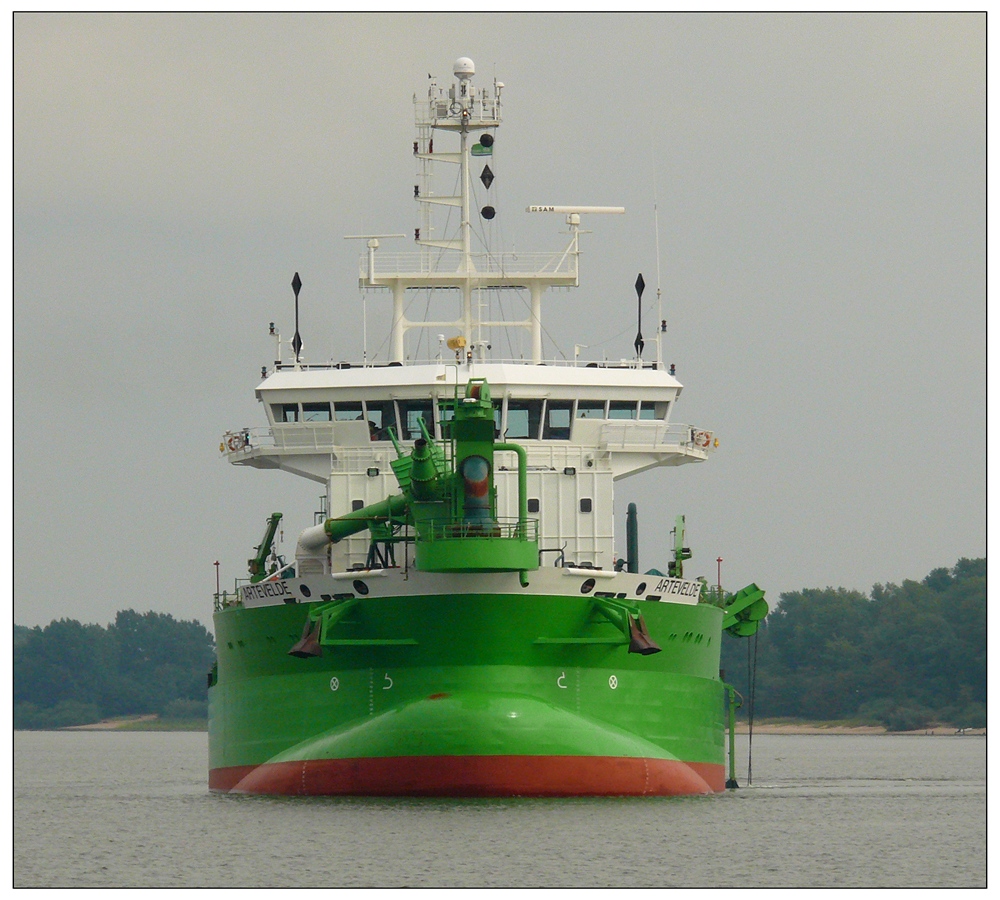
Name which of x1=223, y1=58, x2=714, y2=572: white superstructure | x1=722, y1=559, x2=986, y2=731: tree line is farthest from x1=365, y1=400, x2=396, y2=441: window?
x1=722, y1=559, x2=986, y2=731: tree line

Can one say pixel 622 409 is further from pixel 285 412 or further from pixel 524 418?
pixel 285 412

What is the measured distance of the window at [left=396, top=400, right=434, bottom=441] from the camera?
46188mm

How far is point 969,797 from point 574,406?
13577 mm

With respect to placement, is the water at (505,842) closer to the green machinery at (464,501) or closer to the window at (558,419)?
the green machinery at (464,501)

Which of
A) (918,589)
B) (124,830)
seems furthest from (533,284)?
(918,589)

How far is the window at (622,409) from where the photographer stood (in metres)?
47.3

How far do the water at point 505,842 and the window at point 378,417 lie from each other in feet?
25.8

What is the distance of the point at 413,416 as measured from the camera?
46.3m

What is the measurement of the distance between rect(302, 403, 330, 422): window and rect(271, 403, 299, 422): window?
0.22 metres

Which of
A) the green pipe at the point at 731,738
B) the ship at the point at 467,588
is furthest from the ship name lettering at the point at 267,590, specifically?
the green pipe at the point at 731,738

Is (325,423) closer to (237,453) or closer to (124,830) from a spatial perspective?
(237,453)

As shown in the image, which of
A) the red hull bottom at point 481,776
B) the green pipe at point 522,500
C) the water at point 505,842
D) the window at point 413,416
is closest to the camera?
the water at point 505,842

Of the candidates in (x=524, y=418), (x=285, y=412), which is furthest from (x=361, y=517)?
(x=285, y=412)

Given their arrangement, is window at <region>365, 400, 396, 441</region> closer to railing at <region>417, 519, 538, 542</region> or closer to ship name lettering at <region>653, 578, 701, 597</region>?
railing at <region>417, 519, 538, 542</region>
